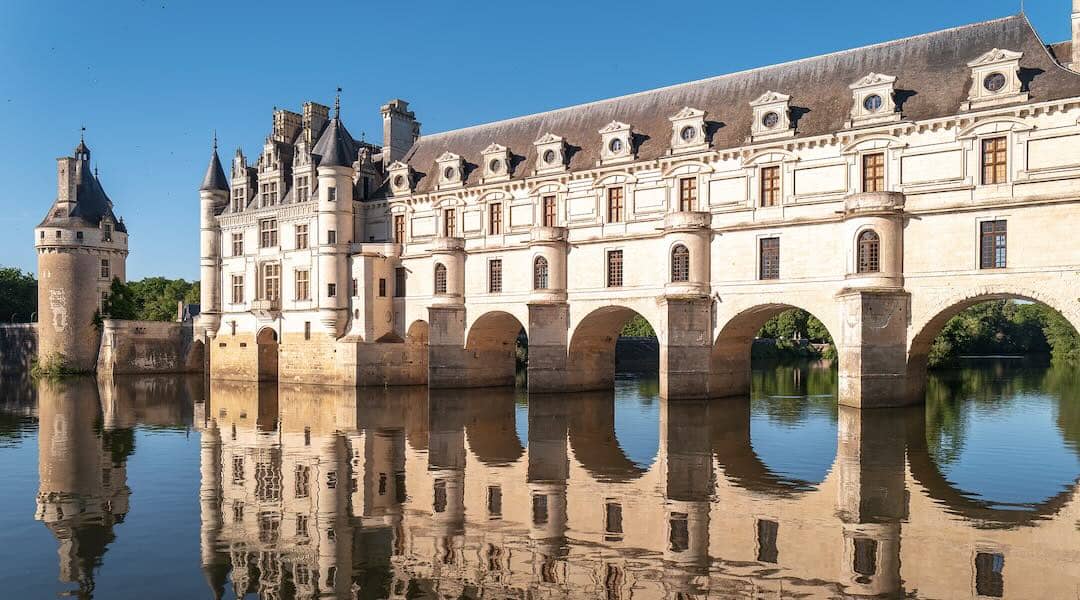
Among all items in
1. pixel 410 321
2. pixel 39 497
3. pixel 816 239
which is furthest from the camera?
pixel 410 321

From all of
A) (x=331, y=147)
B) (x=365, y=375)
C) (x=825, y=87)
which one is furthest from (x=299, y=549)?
(x=331, y=147)

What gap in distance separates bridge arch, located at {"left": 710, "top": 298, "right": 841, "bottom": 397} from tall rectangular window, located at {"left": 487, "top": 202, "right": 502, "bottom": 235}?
1283cm

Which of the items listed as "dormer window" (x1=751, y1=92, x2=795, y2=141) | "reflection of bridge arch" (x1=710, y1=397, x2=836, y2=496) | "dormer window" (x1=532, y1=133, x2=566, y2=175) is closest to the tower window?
"dormer window" (x1=532, y1=133, x2=566, y2=175)

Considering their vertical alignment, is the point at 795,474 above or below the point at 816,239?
below

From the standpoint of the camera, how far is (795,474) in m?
18.4

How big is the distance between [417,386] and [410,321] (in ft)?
12.0

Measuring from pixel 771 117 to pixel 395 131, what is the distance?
82.3 feet

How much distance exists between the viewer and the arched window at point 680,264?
33.5 metres

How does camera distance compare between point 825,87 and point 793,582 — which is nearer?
point 793,582

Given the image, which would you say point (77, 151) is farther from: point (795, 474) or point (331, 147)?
point (795, 474)

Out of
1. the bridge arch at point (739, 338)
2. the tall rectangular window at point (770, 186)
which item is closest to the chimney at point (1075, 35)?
the tall rectangular window at point (770, 186)

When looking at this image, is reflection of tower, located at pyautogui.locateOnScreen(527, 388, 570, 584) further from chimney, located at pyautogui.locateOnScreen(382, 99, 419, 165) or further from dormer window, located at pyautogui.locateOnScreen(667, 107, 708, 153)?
chimney, located at pyautogui.locateOnScreen(382, 99, 419, 165)

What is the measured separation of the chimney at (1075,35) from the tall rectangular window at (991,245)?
5898 mm

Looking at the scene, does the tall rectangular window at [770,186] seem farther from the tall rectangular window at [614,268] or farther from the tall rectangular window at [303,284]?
the tall rectangular window at [303,284]
